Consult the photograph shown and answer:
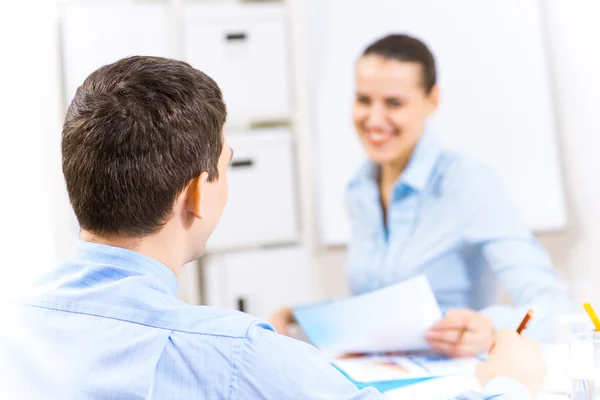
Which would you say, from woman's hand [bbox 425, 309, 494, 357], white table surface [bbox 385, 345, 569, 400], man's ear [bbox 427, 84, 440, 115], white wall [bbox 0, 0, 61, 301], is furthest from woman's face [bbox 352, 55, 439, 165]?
white wall [bbox 0, 0, 61, 301]

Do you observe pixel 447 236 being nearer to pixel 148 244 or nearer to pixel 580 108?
pixel 580 108

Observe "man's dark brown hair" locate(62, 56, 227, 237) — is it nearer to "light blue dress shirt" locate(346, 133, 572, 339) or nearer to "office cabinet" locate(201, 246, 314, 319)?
"light blue dress shirt" locate(346, 133, 572, 339)

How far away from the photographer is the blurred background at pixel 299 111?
200 centimetres

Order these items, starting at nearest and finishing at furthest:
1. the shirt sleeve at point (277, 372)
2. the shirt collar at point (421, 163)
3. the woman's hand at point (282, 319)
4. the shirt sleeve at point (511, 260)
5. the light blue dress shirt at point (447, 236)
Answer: the shirt sleeve at point (277, 372)
the shirt sleeve at point (511, 260)
the woman's hand at point (282, 319)
the light blue dress shirt at point (447, 236)
the shirt collar at point (421, 163)

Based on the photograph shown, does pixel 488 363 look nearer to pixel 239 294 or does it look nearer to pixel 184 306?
pixel 184 306

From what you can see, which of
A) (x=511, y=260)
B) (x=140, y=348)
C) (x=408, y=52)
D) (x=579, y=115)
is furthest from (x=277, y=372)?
(x=579, y=115)

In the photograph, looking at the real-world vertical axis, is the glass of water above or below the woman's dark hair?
below

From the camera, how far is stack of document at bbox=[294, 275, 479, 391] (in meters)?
1.21

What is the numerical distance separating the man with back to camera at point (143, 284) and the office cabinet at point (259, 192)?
1.34 m

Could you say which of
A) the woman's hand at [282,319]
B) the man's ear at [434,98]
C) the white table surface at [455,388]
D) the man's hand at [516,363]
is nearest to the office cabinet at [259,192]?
the man's ear at [434,98]

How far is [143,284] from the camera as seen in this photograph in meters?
0.76

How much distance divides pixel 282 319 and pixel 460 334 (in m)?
0.43

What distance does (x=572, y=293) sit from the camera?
2129 millimetres

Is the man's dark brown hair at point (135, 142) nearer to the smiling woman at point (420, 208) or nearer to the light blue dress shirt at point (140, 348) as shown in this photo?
the light blue dress shirt at point (140, 348)
